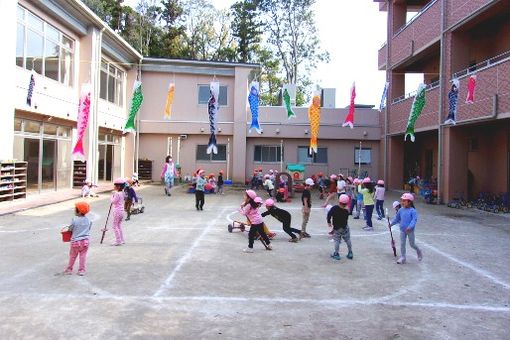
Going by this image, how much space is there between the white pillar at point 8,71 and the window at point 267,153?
18731mm

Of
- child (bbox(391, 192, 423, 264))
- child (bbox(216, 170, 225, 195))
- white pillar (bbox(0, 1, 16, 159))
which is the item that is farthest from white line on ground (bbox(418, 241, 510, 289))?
child (bbox(216, 170, 225, 195))

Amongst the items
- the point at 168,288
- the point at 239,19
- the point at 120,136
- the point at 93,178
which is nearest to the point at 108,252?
the point at 168,288

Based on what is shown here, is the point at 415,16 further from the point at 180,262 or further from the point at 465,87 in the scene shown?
the point at 180,262

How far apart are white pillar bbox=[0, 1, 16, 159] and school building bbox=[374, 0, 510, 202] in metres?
18.1

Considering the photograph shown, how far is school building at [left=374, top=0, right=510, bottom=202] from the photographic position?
19609mm

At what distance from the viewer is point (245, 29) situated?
52844mm

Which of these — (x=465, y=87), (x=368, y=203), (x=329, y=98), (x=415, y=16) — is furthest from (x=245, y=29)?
(x=368, y=203)

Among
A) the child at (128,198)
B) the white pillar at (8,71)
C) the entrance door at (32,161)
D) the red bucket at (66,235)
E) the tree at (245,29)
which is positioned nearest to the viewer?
the red bucket at (66,235)

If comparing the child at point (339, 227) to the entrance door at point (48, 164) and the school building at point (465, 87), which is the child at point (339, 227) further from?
A: the entrance door at point (48, 164)

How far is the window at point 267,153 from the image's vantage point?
3462 cm

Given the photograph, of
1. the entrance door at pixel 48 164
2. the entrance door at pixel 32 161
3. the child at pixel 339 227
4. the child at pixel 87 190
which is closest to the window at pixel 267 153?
the child at pixel 87 190

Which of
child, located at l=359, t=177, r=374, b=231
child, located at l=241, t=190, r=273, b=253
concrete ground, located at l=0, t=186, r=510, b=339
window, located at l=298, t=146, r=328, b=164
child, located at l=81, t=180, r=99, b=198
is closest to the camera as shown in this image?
concrete ground, located at l=0, t=186, r=510, b=339

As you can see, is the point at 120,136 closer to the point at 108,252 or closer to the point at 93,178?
the point at 93,178

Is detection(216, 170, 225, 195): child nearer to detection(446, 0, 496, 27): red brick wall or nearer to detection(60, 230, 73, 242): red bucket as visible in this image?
detection(446, 0, 496, 27): red brick wall
